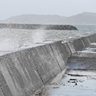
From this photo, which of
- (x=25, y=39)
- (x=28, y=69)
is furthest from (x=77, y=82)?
(x=25, y=39)

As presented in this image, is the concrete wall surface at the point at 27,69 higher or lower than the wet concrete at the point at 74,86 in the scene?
higher

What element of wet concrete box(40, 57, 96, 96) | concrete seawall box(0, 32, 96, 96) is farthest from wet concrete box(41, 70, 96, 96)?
concrete seawall box(0, 32, 96, 96)

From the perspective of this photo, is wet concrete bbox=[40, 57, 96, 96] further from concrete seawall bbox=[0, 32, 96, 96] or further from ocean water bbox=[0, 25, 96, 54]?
ocean water bbox=[0, 25, 96, 54]

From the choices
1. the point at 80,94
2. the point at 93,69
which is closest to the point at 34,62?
the point at 80,94

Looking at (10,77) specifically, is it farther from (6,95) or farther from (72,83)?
(72,83)

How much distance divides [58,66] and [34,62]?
260 centimetres

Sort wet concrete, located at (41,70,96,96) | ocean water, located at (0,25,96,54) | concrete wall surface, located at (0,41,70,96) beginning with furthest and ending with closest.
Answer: ocean water, located at (0,25,96,54) < wet concrete, located at (41,70,96,96) < concrete wall surface, located at (0,41,70,96)

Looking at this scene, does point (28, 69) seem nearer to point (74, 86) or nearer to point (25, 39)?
point (74, 86)

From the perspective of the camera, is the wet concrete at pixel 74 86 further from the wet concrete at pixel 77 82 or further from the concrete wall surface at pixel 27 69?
the concrete wall surface at pixel 27 69

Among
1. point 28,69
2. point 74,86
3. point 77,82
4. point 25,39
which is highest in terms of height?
point 28,69

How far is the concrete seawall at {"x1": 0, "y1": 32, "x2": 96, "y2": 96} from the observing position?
6.79 metres

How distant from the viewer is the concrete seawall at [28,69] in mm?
6793

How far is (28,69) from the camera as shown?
819cm

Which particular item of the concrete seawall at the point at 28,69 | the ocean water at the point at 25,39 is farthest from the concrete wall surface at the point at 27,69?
the ocean water at the point at 25,39
